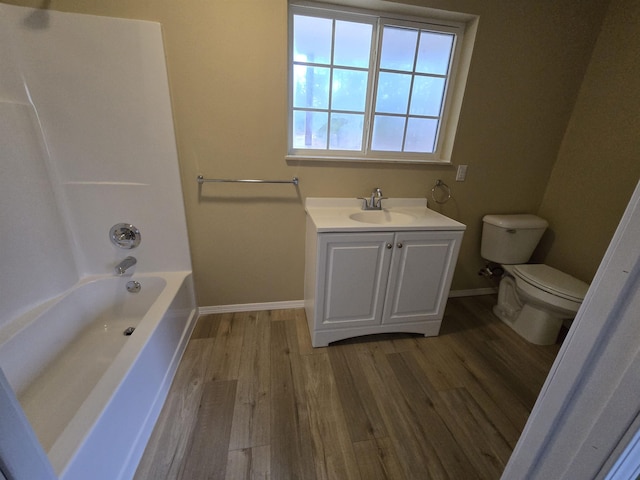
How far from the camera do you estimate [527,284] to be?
5.82 ft

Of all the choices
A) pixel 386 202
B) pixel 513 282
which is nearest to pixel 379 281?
pixel 386 202

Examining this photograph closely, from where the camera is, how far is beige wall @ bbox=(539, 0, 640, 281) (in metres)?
1.58

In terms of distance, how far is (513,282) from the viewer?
1.95 m

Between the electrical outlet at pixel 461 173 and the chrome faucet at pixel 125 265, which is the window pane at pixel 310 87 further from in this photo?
the chrome faucet at pixel 125 265

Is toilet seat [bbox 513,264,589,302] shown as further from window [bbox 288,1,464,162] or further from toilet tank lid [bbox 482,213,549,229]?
window [bbox 288,1,464,162]

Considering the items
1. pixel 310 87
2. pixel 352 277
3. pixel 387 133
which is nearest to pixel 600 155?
pixel 387 133

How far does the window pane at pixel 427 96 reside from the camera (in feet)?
5.89

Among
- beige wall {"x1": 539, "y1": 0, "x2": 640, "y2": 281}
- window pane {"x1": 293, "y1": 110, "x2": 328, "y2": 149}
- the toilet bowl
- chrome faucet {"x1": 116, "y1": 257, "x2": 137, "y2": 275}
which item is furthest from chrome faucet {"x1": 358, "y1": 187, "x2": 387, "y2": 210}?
chrome faucet {"x1": 116, "y1": 257, "x2": 137, "y2": 275}

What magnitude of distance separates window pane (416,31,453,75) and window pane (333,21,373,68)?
36 centimetres

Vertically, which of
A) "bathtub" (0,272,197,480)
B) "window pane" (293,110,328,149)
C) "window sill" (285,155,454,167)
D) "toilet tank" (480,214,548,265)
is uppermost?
"window pane" (293,110,328,149)

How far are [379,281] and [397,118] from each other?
1.14 m

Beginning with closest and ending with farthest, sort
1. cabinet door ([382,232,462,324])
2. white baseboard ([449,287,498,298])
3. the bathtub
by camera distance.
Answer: the bathtub, cabinet door ([382,232,462,324]), white baseboard ([449,287,498,298])

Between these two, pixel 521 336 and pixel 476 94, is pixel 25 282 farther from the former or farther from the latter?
pixel 521 336

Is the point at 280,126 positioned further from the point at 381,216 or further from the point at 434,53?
the point at 434,53
